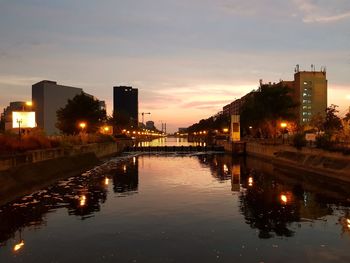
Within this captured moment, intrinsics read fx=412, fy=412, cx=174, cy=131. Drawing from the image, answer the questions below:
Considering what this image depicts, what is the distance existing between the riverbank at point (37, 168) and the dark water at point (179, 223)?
1808 millimetres

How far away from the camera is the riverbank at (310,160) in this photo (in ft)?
147

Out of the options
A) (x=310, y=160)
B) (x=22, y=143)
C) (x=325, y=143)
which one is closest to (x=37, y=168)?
(x=22, y=143)

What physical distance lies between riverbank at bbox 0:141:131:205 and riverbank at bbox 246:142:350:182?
30556 mm

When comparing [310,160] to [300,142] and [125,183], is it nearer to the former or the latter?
[300,142]

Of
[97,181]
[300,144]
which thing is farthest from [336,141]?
[97,181]

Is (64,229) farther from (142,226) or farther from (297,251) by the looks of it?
(297,251)

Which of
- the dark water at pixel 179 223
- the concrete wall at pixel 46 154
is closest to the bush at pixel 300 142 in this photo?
the dark water at pixel 179 223

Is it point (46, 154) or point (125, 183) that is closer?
point (125, 183)

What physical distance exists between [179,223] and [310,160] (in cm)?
3515

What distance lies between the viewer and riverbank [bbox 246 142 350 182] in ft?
147

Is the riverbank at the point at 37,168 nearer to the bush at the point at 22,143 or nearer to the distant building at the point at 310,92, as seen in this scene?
the bush at the point at 22,143

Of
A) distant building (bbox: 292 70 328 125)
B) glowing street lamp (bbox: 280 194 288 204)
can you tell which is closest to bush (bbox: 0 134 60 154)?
glowing street lamp (bbox: 280 194 288 204)

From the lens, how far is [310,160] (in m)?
55.2

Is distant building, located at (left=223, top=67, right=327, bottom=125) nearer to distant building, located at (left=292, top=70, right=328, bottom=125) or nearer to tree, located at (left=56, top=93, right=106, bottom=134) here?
distant building, located at (left=292, top=70, right=328, bottom=125)
